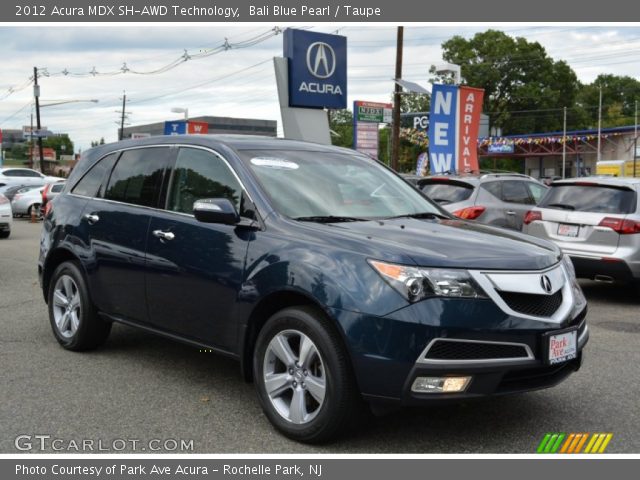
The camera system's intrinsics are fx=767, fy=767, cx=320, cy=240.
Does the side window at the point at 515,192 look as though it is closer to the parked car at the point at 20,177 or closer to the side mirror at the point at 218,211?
the side mirror at the point at 218,211

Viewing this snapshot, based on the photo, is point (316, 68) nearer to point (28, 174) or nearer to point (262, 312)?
point (262, 312)

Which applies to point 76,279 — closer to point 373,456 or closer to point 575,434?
point 373,456

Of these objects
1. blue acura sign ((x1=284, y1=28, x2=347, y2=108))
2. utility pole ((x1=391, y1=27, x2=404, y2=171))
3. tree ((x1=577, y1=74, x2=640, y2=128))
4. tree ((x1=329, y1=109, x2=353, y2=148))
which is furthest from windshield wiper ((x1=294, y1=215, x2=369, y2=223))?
tree ((x1=329, y1=109, x2=353, y2=148))

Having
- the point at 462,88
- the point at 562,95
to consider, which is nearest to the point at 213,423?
the point at 462,88

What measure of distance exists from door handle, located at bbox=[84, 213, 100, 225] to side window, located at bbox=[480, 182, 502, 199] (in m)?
7.00

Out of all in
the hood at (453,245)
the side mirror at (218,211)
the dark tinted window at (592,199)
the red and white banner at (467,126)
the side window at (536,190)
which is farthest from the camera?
the red and white banner at (467,126)

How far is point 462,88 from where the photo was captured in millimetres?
18891

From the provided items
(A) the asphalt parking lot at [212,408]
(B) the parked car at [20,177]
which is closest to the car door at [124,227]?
(A) the asphalt parking lot at [212,408]

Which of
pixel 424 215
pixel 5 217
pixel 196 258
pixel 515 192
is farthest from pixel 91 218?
pixel 5 217

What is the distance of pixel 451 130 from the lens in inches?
748

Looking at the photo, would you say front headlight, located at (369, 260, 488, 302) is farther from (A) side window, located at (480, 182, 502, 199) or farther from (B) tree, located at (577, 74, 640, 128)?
(B) tree, located at (577, 74, 640, 128)

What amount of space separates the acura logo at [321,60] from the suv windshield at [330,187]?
1089 centimetres

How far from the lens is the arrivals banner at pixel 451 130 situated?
61.6 feet

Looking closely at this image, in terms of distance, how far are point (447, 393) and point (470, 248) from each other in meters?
0.81
